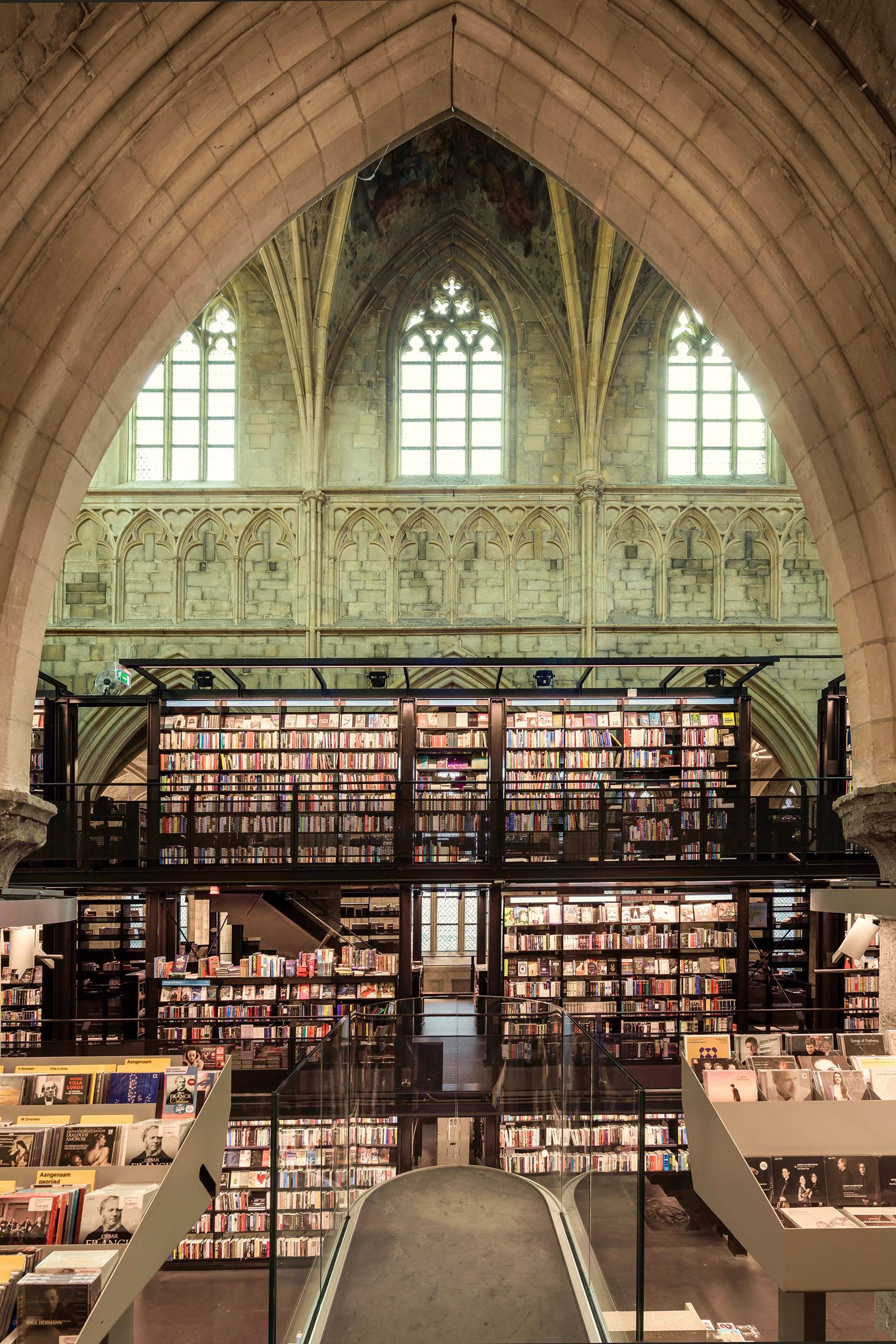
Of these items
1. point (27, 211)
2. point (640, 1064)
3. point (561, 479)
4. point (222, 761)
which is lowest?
point (640, 1064)

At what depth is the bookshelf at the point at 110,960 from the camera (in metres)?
11.1

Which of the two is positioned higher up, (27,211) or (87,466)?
(27,211)

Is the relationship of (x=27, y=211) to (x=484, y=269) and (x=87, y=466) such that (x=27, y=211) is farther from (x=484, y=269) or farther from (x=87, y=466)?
(x=484, y=269)

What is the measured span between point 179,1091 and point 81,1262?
137cm

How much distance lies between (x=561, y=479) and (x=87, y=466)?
31.0 ft

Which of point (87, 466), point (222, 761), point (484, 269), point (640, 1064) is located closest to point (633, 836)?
point (640, 1064)

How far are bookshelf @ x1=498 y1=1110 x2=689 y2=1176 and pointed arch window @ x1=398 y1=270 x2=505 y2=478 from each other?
918 cm

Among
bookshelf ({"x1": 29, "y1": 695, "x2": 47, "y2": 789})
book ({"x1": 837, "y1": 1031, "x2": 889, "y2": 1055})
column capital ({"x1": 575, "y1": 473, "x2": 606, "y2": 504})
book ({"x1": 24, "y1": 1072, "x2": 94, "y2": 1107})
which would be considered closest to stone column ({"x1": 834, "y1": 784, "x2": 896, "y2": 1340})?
book ({"x1": 837, "y1": 1031, "x2": 889, "y2": 1055})

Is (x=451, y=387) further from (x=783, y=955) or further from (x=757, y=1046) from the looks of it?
(x=757, y=1046)

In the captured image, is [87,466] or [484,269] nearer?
[87,466]

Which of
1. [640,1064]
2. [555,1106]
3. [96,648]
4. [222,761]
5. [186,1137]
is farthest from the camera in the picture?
[96,648]

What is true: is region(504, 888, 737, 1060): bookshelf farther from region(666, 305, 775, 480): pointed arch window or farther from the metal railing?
region(666, 305, 775, 480): pointed arch window

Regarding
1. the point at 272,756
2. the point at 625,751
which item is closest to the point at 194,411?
the point at 272,756

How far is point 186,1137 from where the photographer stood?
3.31m
